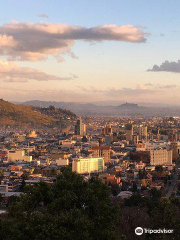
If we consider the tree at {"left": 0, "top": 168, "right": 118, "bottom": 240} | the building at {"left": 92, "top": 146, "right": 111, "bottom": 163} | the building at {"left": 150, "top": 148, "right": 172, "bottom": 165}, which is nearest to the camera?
the tree at {"left": 0, "top": 168, "right": 118, "bottom": 240}

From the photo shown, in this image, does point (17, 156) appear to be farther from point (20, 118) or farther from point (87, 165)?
point (20, 118)

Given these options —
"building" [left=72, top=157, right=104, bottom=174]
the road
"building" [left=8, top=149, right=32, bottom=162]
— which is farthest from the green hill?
the road

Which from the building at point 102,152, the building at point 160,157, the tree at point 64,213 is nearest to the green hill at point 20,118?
the building at point 102,152

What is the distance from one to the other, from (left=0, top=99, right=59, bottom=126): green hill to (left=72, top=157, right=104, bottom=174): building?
57.7 meters

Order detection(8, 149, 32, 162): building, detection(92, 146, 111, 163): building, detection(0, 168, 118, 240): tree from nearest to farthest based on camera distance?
1. detection(0, 168, 118, 240): tree
2. detection(92, 146, 111, 163): building
3. detection(8, 149, 32, 162): building

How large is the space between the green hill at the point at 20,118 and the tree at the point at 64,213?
8509 cm

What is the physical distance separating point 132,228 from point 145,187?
542 inches

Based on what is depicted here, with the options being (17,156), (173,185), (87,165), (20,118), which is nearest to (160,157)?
(87,165)

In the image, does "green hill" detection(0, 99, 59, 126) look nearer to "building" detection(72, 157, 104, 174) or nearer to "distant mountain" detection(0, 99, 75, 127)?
"distant mountain" detection(0, 99, 75, 127)

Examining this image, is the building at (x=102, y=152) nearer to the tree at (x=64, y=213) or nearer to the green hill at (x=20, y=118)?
the tree at (x=64, y=213)

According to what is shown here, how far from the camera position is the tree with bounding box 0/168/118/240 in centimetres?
775

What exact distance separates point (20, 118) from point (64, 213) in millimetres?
90931

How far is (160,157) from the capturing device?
3994cm

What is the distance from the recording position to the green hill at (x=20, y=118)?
95125mm
